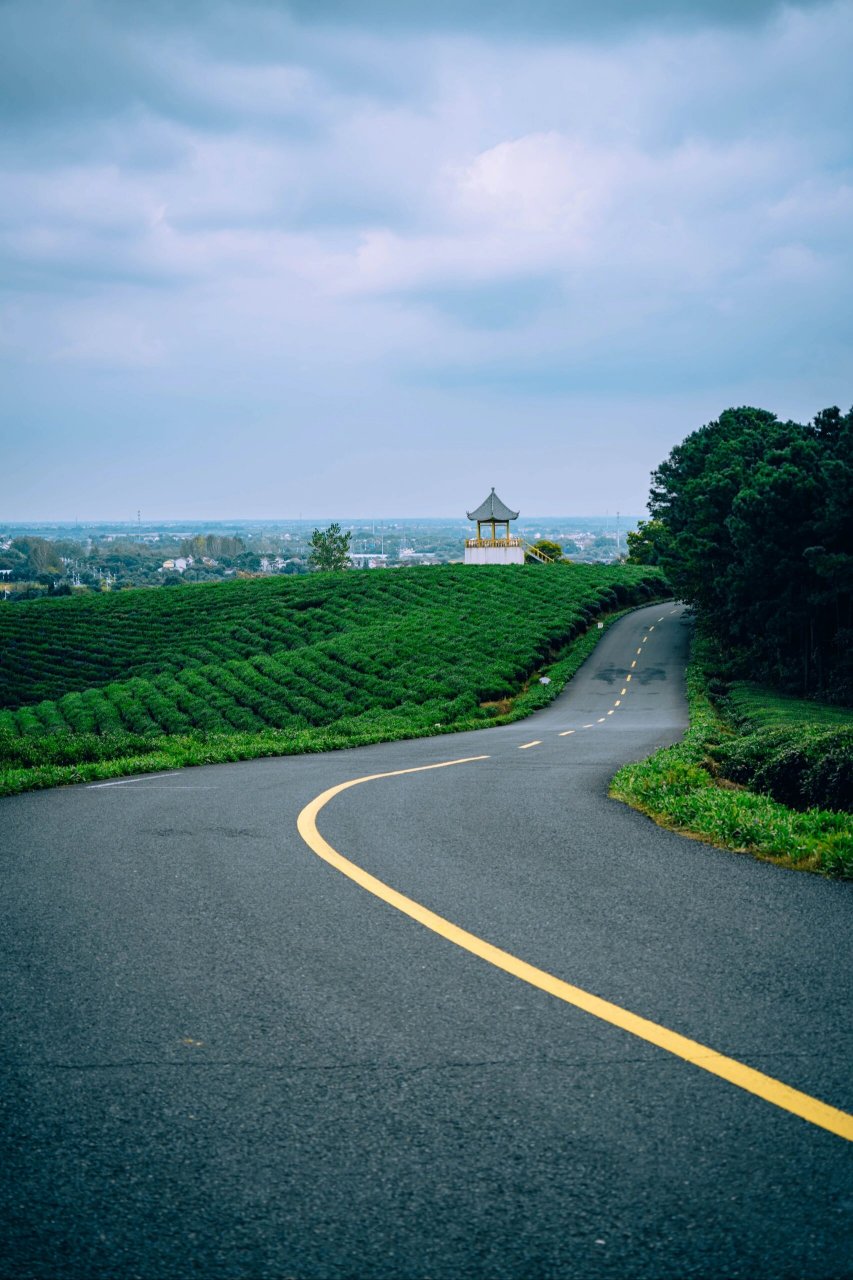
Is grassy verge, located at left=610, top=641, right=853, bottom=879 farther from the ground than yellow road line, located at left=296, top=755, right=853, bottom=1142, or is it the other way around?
yellow road line, located at left=296, top=755, right=853, bottom=1142

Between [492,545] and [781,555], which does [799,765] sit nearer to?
[781,555]

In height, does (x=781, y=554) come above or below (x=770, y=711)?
above

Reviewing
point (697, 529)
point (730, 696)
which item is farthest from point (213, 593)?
point (730, 696)

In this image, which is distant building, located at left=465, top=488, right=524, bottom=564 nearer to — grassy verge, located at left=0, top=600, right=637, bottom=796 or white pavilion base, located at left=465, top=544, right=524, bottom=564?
white pavilion base, located at left=465, top=544, right=524, bottom=564

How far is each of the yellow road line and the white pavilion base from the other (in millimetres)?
83176

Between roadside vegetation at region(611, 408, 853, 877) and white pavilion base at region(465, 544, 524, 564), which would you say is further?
white pavilion base at region(465, 544, 524, 564)

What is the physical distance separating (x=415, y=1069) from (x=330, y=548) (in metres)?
143

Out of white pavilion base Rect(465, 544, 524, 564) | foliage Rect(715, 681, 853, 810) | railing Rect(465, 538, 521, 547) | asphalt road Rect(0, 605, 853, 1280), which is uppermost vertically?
railing Rect(465, 538, 521, 547)

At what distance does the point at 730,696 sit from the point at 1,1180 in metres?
36.4

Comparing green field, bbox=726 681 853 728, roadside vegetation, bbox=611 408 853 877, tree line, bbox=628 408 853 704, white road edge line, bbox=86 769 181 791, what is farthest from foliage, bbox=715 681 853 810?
tree line, bbox=628 408 853 704

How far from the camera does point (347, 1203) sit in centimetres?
276

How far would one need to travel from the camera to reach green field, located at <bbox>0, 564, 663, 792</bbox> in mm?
24078

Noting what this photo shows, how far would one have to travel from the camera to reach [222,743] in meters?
21.3

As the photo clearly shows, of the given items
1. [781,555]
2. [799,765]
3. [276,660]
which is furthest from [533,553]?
[799,765]
